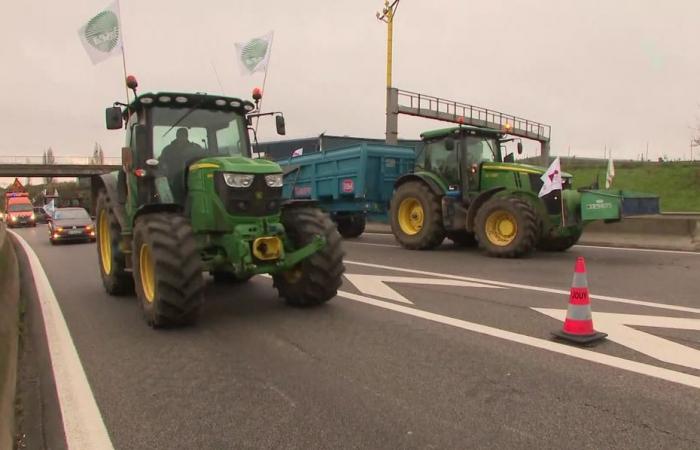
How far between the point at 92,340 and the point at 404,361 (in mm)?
3185

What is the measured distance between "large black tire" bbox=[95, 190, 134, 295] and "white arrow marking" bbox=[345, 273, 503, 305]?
3.24 m

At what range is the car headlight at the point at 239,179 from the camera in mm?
5984

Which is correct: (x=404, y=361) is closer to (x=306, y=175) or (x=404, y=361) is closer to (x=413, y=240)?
(x=413, y=240)

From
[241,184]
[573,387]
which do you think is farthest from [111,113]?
[573,387]

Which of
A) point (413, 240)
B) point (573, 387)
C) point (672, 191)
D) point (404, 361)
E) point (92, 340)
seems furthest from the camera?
point (672, 191)

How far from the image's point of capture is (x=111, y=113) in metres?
6.71

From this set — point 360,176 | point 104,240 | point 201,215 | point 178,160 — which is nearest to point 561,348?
point 201,215

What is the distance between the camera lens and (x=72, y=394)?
4176mm

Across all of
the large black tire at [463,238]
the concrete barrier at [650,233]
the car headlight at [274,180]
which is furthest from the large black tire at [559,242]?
the car headlight at [274,180]

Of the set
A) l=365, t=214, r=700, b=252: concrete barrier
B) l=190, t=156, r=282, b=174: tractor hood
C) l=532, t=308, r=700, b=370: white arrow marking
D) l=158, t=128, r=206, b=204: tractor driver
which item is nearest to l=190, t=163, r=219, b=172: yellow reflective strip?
l=190, t=156, r=282, b=174: tractor hood

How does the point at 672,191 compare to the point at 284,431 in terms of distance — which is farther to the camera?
the point at 672,191

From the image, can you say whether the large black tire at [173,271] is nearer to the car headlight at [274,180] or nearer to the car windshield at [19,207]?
the car headlight at [274,180]

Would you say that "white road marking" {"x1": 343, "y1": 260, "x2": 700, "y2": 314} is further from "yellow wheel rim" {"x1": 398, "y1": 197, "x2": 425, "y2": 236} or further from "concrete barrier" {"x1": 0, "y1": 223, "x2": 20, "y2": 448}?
"concrete barrier" {"x1": 0, "y1": 223, "x2": 20, "y2": 448}

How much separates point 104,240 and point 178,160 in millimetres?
2951
